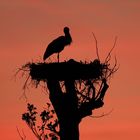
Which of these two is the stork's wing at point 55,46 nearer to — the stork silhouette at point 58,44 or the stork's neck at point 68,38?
the stork silhouette at point 58,44

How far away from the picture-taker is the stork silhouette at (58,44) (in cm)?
2459

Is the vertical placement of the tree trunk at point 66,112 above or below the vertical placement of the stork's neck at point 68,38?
below

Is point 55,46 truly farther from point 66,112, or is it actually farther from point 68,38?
point 66,112

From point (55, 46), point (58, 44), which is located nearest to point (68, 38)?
point (58, 44)

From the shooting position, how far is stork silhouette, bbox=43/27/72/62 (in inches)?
968

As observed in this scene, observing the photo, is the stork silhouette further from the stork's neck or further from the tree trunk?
the tree trunk

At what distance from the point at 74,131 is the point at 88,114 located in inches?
28.3

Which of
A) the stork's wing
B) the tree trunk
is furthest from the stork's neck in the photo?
the tree trunk

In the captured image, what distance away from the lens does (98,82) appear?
69.5 feet

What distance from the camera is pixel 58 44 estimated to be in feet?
81.9

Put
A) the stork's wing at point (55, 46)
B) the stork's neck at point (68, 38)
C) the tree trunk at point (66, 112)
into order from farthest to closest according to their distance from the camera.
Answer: the stork's neck at point (68, 38) → the stork's wing at point (55, 46) → the tree trunk at point (66, 112)

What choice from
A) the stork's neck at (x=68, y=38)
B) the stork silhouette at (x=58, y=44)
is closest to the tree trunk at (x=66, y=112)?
the stork silhouette at (x=58, y=44)

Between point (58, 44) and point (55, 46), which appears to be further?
point (58, 44)

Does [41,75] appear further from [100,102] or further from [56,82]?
[100,102]
